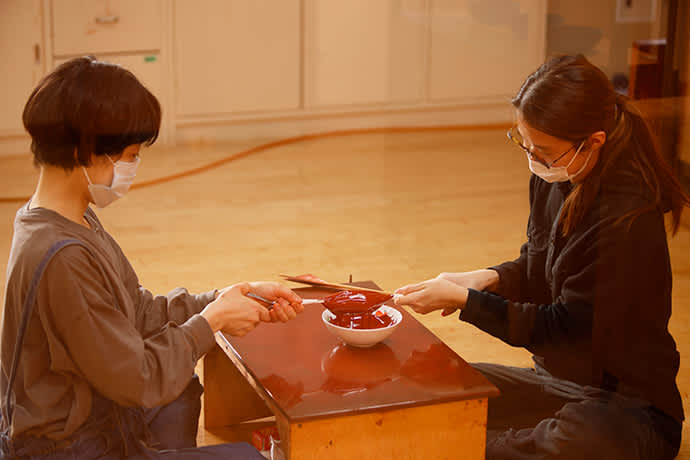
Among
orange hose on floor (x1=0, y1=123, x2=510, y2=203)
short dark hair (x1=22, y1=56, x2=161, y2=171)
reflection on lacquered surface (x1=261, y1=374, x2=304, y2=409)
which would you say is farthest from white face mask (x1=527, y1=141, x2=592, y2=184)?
orange hose on floor (x1=0, y1=123, x2=510, y2=203)

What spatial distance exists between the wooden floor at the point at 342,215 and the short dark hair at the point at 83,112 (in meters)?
1.17

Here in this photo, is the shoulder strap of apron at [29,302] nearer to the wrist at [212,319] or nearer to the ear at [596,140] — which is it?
the wrist at [212,319]

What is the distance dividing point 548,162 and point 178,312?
67 cm

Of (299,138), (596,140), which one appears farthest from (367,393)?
(299,138)

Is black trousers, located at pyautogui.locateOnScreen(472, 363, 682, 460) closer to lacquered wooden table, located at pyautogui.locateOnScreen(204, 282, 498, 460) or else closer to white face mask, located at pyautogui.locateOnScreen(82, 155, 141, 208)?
lacquered wooden table, located at pyautogui.locateOnScreen(204, 282, 498, 460)

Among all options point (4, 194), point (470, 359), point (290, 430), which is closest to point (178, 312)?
point (290, 430)

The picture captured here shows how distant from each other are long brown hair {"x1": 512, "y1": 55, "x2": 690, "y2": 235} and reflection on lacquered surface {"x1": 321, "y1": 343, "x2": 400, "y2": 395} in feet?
1.45

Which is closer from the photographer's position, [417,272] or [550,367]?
[550,367]

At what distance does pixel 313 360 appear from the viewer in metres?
1.49

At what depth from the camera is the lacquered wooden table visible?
134 cm

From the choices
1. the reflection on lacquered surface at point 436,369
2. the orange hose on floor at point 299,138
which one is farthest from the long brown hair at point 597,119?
the orange hose on floor at point 299,138

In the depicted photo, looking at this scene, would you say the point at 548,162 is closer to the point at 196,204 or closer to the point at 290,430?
the point at 290,430

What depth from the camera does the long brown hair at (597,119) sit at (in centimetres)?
151

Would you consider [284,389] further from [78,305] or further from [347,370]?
[78,305]
